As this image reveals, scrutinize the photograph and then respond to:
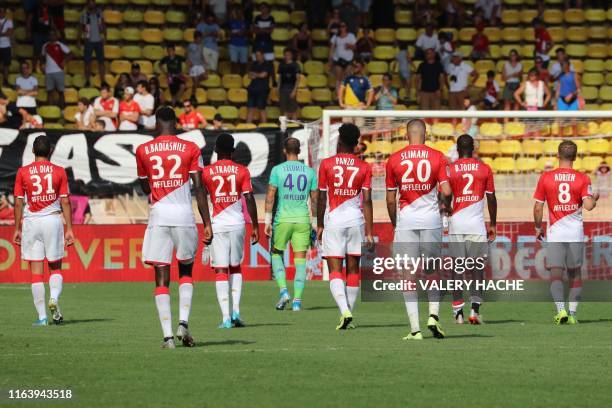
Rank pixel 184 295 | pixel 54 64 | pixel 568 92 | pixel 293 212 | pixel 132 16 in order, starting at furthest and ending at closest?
pixel 132 16 → pixel 54 64 → pixel 568 92 → pixel 293 212 → pixel 184 295

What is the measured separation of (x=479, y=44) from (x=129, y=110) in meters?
9.99

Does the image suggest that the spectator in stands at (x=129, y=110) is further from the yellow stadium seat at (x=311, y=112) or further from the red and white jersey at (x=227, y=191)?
the red and white jersey at (x=227, y=191)

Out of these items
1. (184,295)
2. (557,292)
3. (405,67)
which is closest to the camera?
(184,295)

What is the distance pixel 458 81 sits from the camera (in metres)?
33.5

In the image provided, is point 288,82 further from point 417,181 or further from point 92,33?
point 417,181

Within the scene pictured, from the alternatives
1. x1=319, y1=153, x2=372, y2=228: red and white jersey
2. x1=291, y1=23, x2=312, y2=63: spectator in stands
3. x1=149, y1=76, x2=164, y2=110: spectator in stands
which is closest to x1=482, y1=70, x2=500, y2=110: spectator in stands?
x1=291, y1=23, x2=312, y2=63: spectator in stands

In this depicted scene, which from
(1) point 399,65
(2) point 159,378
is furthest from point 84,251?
(2) point 159,378

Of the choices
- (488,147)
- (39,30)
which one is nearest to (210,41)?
(39,30)

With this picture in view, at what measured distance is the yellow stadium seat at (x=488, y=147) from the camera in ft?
88.2

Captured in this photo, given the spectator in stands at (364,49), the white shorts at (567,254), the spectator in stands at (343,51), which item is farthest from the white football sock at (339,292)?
the spectator in stands at (364,49)

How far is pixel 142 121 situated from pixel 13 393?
2142 centimetres

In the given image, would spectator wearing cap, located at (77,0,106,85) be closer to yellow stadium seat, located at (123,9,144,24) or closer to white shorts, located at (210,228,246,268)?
yellow stadium seat, located at (123,9,144,24)

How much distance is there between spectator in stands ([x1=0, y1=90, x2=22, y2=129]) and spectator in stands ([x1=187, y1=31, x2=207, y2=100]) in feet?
16.3

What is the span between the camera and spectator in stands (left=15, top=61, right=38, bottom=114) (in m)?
31.7
